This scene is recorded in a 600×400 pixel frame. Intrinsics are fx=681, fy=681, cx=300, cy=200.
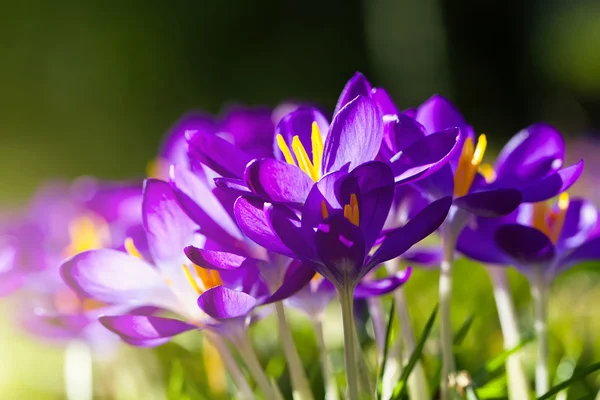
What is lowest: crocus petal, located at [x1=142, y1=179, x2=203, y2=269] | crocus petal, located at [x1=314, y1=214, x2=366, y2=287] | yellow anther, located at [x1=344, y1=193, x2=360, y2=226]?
crocus petal, located at [x1=314, y1=214, x2=366, y2=287]

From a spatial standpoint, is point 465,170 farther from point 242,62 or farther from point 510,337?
point 242,62

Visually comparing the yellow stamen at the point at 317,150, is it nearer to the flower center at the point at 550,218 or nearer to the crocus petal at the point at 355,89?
the crocus petal at the point at 355,89

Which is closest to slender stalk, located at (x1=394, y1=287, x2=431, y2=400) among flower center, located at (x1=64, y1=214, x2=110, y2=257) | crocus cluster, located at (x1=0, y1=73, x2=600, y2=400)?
crocus cluster, located at (x1=0, y1=73, x2=600, y2=400)

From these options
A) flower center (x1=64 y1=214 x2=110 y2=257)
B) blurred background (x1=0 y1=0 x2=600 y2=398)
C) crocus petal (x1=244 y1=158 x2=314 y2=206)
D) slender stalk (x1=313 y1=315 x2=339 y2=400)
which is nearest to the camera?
crocus petal (x1=244 y1=158 x2=314 y2=206)

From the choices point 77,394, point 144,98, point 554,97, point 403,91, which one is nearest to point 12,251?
point 77,394

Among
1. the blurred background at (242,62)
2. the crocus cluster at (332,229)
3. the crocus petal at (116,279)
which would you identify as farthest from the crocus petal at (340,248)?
the blurred background at (242,62)

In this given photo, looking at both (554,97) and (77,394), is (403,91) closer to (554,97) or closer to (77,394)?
(554,97)

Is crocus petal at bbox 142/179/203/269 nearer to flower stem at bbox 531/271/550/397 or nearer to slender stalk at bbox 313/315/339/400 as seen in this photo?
slender stalk at bbox 313/315/339/400
